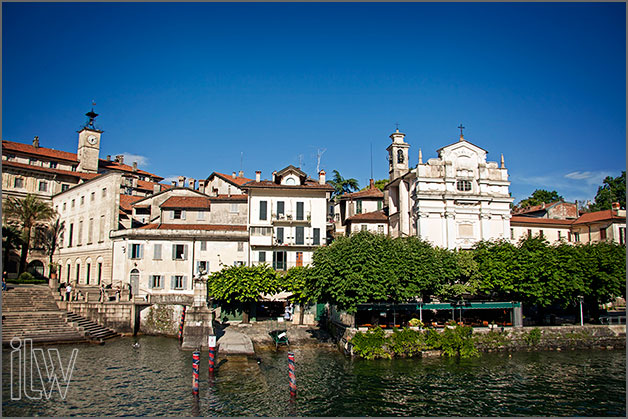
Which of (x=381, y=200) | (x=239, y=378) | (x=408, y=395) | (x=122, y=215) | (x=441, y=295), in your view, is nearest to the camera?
(x=408, y=395)

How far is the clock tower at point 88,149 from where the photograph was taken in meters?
74.4

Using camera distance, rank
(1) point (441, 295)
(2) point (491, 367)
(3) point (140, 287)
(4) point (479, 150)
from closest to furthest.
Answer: (2) point (491, 367) < (1) point (441, 295) < (3) point (140, 287) < (4) point (479, 150)

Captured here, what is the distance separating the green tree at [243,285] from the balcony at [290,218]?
719cm

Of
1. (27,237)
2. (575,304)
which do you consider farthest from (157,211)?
(575,304)

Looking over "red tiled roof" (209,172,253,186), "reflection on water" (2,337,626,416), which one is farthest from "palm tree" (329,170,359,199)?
"reflection on water" (2,337,626,416)

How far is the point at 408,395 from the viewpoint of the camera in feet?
75.9

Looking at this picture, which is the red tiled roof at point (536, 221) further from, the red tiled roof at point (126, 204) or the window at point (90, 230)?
the window at point (90, 230)

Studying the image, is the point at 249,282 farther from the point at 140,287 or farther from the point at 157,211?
the point at 157,211

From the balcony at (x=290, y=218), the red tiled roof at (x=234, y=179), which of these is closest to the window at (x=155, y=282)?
the balcony at (x=290, y=218)

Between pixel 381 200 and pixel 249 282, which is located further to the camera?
pixel 381 200

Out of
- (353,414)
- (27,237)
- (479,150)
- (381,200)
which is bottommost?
(353,414)

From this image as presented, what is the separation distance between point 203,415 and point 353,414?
6.54 meters

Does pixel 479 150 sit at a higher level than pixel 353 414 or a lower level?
higher

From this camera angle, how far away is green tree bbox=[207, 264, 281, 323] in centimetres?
3984
